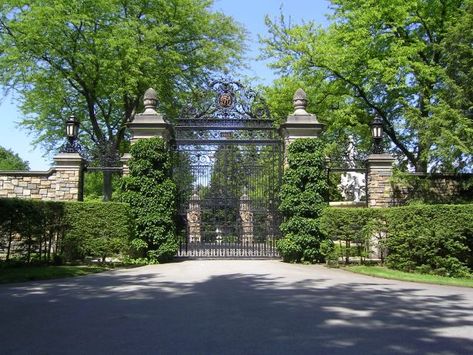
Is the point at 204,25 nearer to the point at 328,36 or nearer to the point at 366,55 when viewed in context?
the point at 328,36

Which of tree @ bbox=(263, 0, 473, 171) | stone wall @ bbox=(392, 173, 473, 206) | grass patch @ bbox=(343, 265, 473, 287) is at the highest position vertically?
tree @ bbox=(263, 0, 473, 171)

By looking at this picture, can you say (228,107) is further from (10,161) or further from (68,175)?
(10,161)

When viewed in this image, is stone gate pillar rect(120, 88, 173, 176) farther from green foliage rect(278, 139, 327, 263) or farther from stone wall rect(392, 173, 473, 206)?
stone wall rect(392, 173, 473, 206)

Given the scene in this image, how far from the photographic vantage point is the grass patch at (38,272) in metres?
9.80

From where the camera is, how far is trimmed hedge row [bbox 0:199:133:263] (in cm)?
1167

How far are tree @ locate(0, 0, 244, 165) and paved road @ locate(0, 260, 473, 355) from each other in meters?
12.1

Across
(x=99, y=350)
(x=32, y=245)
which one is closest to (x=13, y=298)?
(x=99, y=350)

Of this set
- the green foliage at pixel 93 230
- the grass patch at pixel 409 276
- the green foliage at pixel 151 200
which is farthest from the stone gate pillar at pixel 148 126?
the grass patch at pixel 409 276

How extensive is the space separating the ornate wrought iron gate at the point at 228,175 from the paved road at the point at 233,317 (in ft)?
17.8

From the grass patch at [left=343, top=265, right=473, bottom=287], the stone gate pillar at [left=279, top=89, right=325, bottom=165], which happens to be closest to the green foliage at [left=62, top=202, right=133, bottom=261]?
the stone gate pillar at [left=279, top=89, right=325, bottom=165]

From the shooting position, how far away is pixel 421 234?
11.8 metres

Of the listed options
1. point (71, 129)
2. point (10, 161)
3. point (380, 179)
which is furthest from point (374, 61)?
point (10, 161)

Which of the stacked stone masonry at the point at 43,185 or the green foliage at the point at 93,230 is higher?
the stacked stone masonry at the point at 43,185

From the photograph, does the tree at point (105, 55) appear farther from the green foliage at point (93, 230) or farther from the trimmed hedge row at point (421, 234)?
the trimmed hedge row at point (421, 234)
